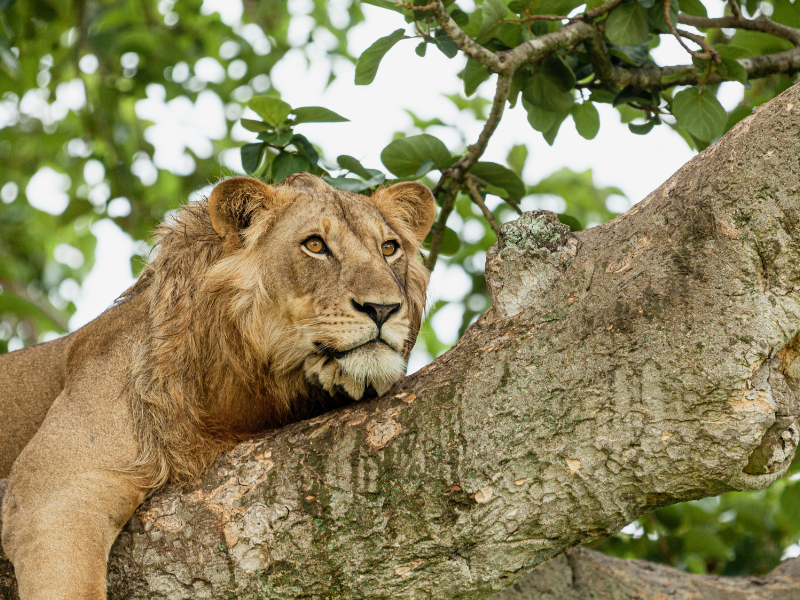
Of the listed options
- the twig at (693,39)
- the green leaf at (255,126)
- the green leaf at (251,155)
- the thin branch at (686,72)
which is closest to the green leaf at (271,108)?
the green leaf at (255,126)

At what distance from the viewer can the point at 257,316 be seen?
10.2 feet

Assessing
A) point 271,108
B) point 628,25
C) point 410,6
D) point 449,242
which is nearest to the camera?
point 410,6

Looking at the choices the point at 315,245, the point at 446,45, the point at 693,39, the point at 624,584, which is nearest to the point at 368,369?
the point at 315,245

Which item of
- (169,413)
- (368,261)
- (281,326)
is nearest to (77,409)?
(169,413)

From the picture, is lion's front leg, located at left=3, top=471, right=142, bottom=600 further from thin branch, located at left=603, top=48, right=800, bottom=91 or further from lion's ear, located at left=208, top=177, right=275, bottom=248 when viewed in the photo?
thin branch, located at left=603, top=48, right=800, bottom=91

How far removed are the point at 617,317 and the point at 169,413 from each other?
173 cm

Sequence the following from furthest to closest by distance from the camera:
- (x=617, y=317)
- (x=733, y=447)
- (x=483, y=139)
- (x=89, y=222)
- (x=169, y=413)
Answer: (x=89, y=222) → (x=483, y=139) → (x=169, y=413) → (x=617, y=317) → (x=733, y=447)

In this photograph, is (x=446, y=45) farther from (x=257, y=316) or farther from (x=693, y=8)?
(x=257, y=316)

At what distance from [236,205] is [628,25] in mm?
1906

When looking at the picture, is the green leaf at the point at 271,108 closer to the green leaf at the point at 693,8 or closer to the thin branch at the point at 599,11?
the thin branch at the point at 599,11

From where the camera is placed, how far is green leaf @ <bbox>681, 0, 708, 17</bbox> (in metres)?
3.73

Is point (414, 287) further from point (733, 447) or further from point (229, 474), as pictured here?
point (733, 447)

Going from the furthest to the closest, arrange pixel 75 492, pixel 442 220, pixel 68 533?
pixel 442 220
pixel 75 492
pixel 68 533

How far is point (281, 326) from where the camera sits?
3.07 m
